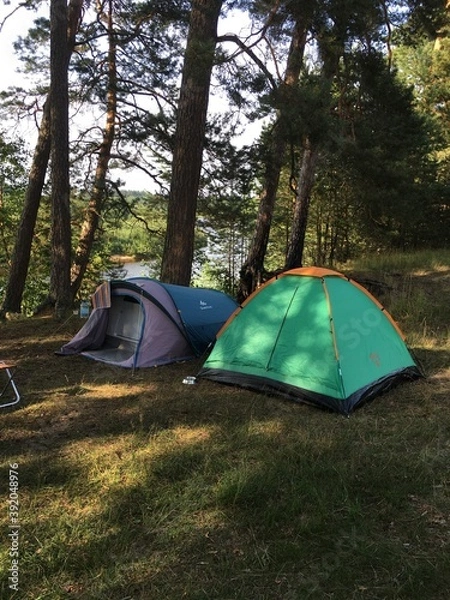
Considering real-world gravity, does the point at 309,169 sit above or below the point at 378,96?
below

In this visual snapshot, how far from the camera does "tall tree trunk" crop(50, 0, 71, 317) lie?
8242 millimetres

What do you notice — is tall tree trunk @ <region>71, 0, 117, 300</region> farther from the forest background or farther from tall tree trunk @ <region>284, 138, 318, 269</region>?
tall tree trunk @ <region>284, 138, 318, 269</region>

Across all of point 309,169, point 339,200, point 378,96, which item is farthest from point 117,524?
point 339,200

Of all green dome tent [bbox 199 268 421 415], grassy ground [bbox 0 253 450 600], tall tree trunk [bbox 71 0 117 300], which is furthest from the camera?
tall tree trunk [bbox 71 0 117 300]

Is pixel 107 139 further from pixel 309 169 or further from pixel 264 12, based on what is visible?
pixel 264 12

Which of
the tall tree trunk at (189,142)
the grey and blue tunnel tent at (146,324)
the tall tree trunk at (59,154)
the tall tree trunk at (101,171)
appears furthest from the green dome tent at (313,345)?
the tall tree trunk at (101,171)

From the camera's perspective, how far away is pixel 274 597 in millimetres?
2117

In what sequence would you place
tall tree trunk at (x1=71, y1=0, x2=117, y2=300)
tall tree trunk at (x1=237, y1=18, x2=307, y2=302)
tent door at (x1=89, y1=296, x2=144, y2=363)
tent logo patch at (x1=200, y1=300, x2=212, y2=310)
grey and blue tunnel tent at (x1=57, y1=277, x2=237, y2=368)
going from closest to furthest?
grey and blue tunnel tent at (x1=57, y1=277, x2=237, y2=368) < tent door at (x1=89, y1=296, x2=144, y2=363) < tent logo patch at (x1=200, y1=300, x2=212, y2=310) < tall tree trunk at (x1=237, y1=18, x2=307, y2=302) < tall tree trunk at (x1=71, y1=0, x2=117, y2=300)

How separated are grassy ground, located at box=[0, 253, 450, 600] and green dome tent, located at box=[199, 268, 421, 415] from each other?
0.63ft

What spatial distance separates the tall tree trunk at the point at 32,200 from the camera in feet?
33.0

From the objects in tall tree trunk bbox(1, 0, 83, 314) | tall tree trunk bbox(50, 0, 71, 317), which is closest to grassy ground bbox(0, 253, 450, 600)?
tall tree trunk bbox(50, 0, 71, 317)

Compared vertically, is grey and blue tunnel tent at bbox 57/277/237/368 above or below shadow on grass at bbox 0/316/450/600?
above

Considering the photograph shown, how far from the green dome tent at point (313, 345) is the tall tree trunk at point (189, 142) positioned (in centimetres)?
253

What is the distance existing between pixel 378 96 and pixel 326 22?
438cm
